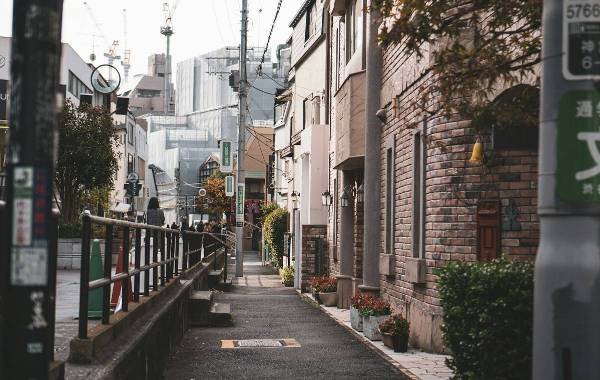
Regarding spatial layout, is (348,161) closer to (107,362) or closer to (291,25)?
(107,362)

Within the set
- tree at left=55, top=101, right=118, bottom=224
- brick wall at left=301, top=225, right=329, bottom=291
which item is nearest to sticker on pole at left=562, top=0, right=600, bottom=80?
brick wall at left=301, top=225, right=329, bottom=291

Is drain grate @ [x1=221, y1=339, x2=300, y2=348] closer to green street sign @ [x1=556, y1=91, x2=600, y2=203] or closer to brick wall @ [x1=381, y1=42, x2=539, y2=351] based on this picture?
brick wall @ [x1=381, y1=42, x2=539, y2=351]

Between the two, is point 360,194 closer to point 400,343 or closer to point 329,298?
point 329,298

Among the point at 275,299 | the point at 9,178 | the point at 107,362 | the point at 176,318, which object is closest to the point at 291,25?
the point at 275,299

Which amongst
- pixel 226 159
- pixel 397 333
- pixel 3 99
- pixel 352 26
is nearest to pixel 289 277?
pixel 226 159

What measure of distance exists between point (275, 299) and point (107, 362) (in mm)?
18890

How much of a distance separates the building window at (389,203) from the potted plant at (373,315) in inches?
60.0

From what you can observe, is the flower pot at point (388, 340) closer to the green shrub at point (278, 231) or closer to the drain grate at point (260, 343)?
the drain grate at point (260, 343)

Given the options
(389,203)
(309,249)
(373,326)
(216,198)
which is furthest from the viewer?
(216,198)

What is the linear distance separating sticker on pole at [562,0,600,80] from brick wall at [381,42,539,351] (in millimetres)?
4090

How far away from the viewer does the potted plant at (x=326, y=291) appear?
2272 cm

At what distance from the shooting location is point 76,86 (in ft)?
189

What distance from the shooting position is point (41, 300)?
10.7 feet

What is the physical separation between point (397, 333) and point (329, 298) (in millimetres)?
9697
